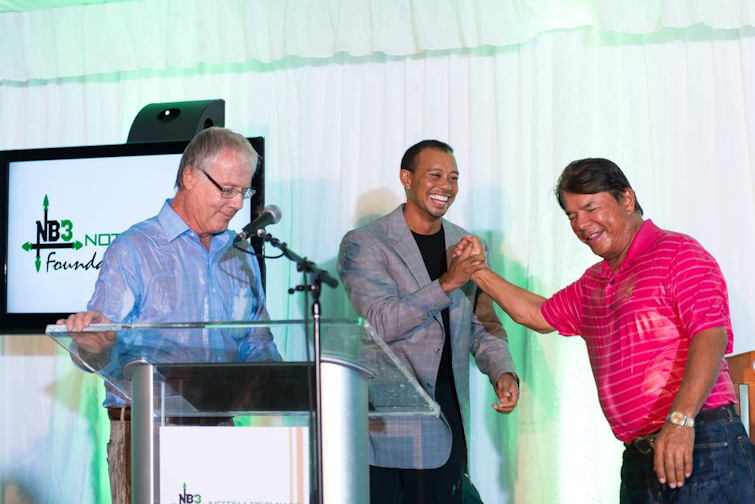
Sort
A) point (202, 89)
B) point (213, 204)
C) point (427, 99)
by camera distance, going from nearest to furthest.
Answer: point (213, 204) → point (427, 99) → point (202, 89)

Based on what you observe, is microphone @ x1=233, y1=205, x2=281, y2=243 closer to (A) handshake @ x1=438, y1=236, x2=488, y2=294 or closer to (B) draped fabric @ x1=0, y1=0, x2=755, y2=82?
(A) handshake @ x1=438, y1=236, x2=488, y2=294

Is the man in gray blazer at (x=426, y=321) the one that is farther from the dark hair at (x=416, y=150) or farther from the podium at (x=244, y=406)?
the podium at (x=244, y=406)

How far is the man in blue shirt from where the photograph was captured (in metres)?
2.50

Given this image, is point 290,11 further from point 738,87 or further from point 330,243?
point 738,87

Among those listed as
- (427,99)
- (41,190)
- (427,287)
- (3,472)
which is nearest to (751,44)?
(427,99)

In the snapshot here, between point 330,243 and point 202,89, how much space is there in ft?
3.78

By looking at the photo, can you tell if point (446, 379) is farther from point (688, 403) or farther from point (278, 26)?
point (278, 26)

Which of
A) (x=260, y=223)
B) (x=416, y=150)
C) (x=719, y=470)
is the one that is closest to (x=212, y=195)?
(x=260, y=223)

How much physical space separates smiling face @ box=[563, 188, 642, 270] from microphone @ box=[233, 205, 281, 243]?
1.04 metres

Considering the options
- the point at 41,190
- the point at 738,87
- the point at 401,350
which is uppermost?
the point at 738,87

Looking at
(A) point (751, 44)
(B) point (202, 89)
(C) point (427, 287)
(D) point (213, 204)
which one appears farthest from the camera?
(B) point (202, 89)

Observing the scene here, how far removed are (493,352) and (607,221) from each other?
2.91ft

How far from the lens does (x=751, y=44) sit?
4051mm

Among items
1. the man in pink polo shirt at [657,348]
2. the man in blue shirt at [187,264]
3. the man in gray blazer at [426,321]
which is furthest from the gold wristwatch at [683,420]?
the man in blue shirt at [187,264]
